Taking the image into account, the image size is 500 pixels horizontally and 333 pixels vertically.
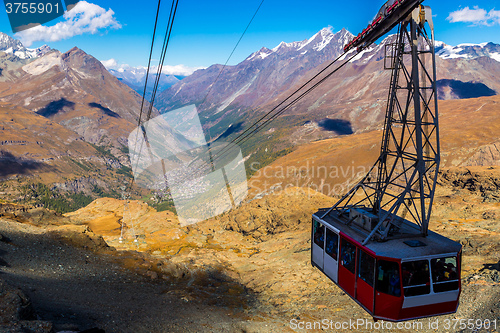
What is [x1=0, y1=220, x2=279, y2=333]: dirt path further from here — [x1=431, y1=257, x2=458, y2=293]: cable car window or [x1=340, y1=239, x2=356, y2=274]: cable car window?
[x1=431, y1=257, x2=458, y2=293]: cable car window

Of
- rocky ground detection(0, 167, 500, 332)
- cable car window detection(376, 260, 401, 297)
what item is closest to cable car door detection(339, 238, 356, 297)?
cable car window detection(376, 260, 401, 297)

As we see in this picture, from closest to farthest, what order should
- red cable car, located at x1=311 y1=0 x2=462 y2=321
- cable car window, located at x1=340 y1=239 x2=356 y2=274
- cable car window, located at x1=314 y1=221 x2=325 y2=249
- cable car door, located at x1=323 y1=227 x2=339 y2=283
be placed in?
red cable car, located at x1=311 y1=0 x2=462 y2=321 → cable car window, located at x1=340 y1=239 x2=356 y2=274 → cable car door, located at x1=323 y1=227 x2=339 y2=283 → cable car window, located at x1=314 y1=221 x2=325 y2=249

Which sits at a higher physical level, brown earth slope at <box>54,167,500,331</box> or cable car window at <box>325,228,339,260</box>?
cable car window at <box>325,228,339,260</box>

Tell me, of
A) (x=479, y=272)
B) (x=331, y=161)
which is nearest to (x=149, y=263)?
(x=479, y=272)

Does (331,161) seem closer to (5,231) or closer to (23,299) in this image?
(5,231)

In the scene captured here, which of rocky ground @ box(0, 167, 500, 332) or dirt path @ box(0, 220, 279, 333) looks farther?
rocky ground @ box(0, 167, 500, 332)

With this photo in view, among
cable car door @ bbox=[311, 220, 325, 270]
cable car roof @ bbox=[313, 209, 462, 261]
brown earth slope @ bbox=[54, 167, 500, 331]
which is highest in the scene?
cable car roof @ bbox=[313, 209, 462, 261]

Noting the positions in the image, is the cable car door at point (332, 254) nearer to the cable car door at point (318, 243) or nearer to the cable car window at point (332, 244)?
the cable car window at point (332, 244)

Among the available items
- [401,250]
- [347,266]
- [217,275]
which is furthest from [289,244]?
[401,250]
